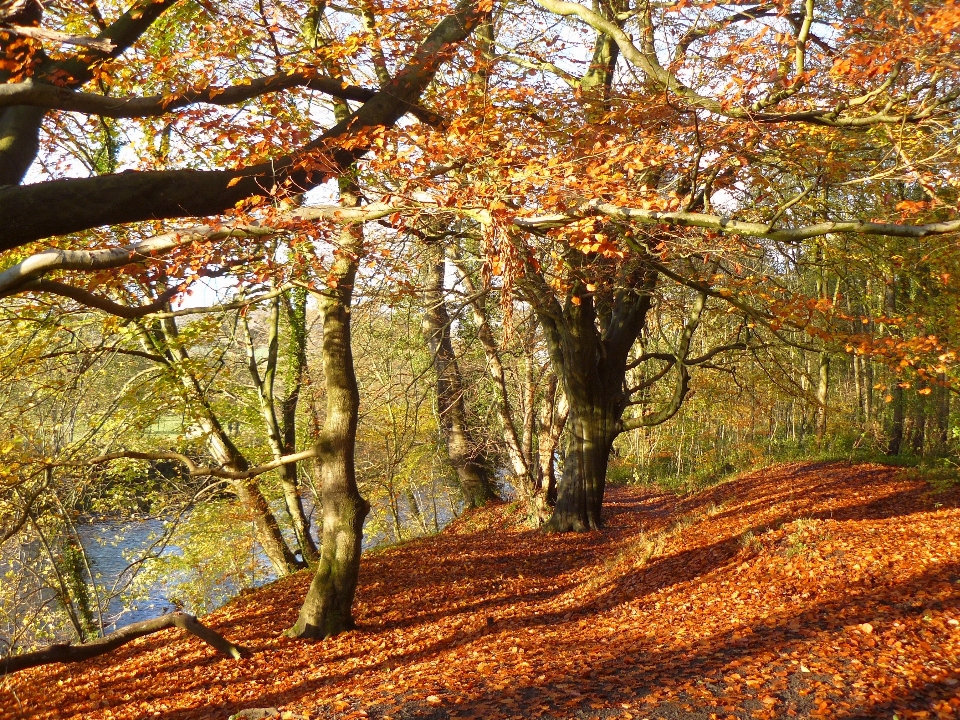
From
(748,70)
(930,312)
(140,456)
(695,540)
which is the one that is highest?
(748,70)

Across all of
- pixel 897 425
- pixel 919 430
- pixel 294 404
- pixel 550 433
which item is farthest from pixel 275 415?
pixel 919 430

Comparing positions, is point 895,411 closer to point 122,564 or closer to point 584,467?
point 584,467

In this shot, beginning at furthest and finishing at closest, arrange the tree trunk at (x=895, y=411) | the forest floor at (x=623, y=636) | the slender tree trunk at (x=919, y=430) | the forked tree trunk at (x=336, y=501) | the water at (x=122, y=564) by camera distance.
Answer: the water at (x=122, y=564), the slender tree trunk at (x=919, y=430), the tree trunk at (x=895, y=411), the forked tree trunk at (x=336, y=501), the forest floor at (x=623, y=636)

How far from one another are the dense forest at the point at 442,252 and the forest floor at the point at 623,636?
125mm

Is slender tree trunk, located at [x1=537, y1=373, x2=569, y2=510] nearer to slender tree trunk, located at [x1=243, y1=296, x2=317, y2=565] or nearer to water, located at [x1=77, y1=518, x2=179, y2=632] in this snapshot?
slender tree trunk, located at [x1=243, y1=296, x2=317, y2=565]

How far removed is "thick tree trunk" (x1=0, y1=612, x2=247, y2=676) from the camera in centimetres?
693

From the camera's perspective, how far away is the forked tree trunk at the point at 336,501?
8523 mm

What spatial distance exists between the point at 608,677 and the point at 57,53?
7374 mm

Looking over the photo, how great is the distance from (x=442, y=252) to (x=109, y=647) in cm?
743

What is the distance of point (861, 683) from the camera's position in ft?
16.9

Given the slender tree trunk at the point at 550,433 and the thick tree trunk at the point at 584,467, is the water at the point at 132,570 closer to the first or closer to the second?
the slender tree trunk at the point at 550,433

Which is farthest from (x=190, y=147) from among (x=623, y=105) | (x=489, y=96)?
(x=623, y=105)

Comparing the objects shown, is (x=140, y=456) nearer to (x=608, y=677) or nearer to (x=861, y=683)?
(x=608, y=677)


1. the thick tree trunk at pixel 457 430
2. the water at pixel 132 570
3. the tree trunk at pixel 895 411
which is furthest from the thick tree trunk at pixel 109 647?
the tree trunk at pixel 895 411
